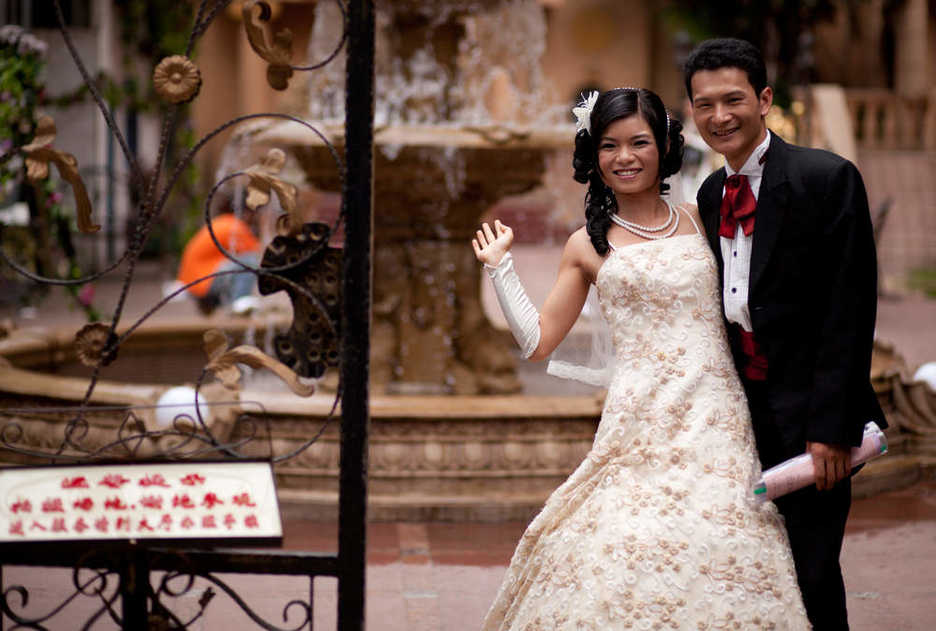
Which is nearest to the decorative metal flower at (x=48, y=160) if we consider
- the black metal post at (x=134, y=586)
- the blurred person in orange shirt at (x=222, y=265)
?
the black metal post at (x=134, y=586)

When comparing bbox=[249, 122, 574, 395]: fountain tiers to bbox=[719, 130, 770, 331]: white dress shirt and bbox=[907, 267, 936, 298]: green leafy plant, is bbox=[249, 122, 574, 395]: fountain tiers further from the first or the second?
bbox=[907, 267, 936, 298]: green leafy plant

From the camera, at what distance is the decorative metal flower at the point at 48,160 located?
9.59ft

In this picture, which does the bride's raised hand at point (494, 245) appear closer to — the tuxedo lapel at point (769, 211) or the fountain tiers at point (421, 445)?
the tuxedo lapel at point (769, 211)

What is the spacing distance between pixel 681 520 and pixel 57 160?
1658mm

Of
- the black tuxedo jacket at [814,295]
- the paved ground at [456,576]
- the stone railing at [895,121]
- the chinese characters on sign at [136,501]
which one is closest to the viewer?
the chinese characters on sign at [136,501]

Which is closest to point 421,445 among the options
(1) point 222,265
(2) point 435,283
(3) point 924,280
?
(2) point 435,283

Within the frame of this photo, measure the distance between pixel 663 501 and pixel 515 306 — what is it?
60 centimetres

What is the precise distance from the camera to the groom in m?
2.96

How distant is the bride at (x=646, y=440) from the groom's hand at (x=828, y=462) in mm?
180

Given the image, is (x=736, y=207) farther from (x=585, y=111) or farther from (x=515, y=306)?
(x=515, y=306)

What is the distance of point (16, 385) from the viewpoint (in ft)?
19.6

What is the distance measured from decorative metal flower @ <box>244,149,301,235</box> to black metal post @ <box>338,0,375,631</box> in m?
0.17

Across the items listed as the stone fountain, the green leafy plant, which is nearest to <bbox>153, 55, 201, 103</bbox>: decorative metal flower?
the stone fountain

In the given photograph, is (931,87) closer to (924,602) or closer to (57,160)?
(924,602)
